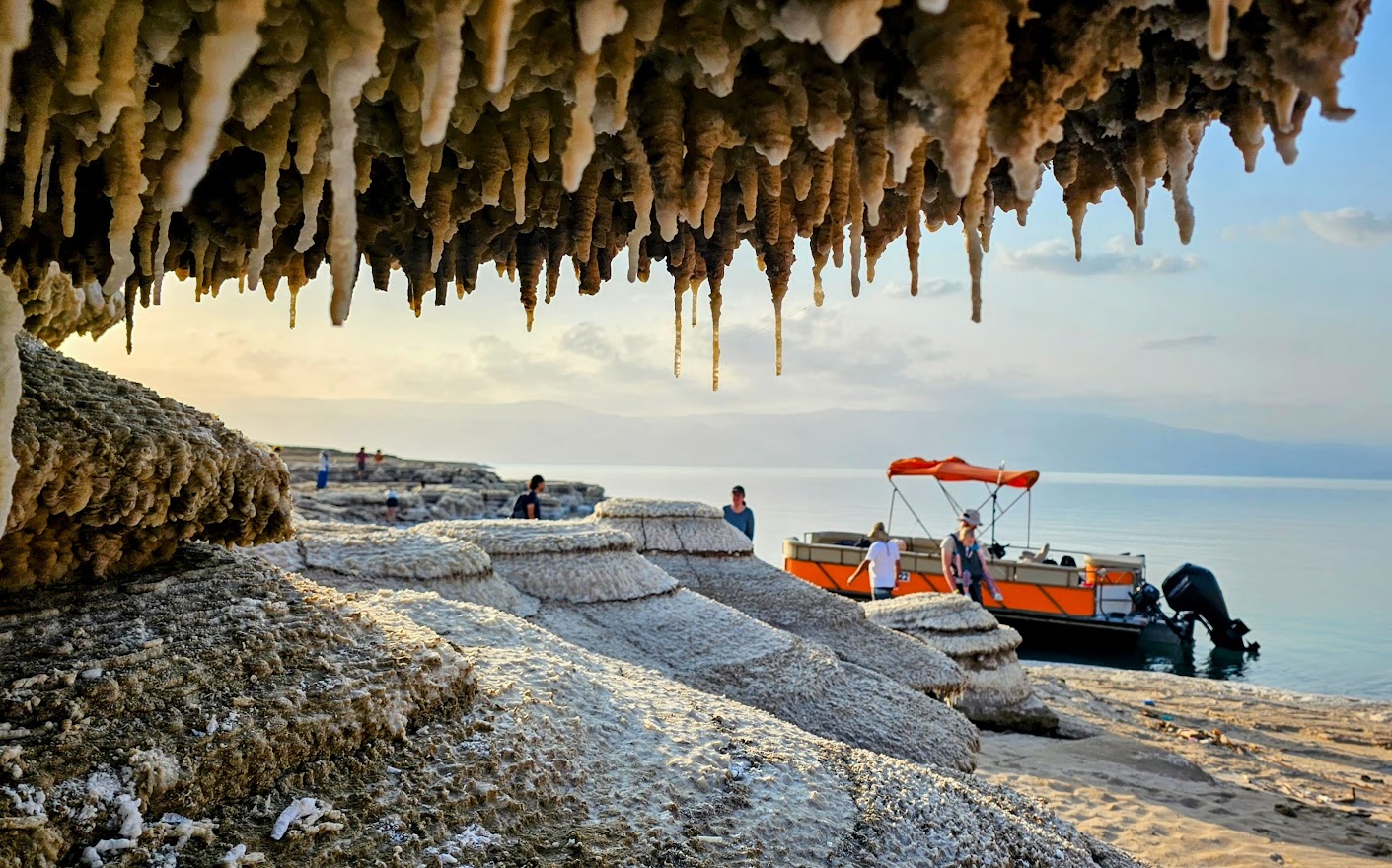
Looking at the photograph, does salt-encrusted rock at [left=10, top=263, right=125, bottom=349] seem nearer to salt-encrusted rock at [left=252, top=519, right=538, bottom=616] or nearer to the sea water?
salt-encrusted rock at [left=252, top=519, right=538, bottom=616]

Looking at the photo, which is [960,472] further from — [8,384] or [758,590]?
[8,384]

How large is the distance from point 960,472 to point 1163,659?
5213 mm

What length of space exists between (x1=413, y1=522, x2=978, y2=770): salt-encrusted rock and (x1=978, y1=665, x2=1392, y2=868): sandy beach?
2.14 metres

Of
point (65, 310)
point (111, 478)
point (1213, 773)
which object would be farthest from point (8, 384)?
point (1213, 773)

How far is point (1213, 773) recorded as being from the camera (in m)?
8.28

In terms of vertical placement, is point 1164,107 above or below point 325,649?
above

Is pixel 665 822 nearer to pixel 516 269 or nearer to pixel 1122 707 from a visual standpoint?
pixel 516 269

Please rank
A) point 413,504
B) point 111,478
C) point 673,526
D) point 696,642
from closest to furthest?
point 111,478
point 696,642
point 673,526
point 413,504

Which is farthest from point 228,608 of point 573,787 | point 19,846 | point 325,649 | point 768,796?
point 768,796

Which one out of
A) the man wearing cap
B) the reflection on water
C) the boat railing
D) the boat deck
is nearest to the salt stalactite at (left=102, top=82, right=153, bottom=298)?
the man wearing cap

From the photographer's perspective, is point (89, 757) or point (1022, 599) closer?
point (89, 757)

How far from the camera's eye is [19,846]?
5.63 ft

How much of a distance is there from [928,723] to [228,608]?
423cm

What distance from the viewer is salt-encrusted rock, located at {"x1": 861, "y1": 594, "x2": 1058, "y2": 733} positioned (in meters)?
8.38
